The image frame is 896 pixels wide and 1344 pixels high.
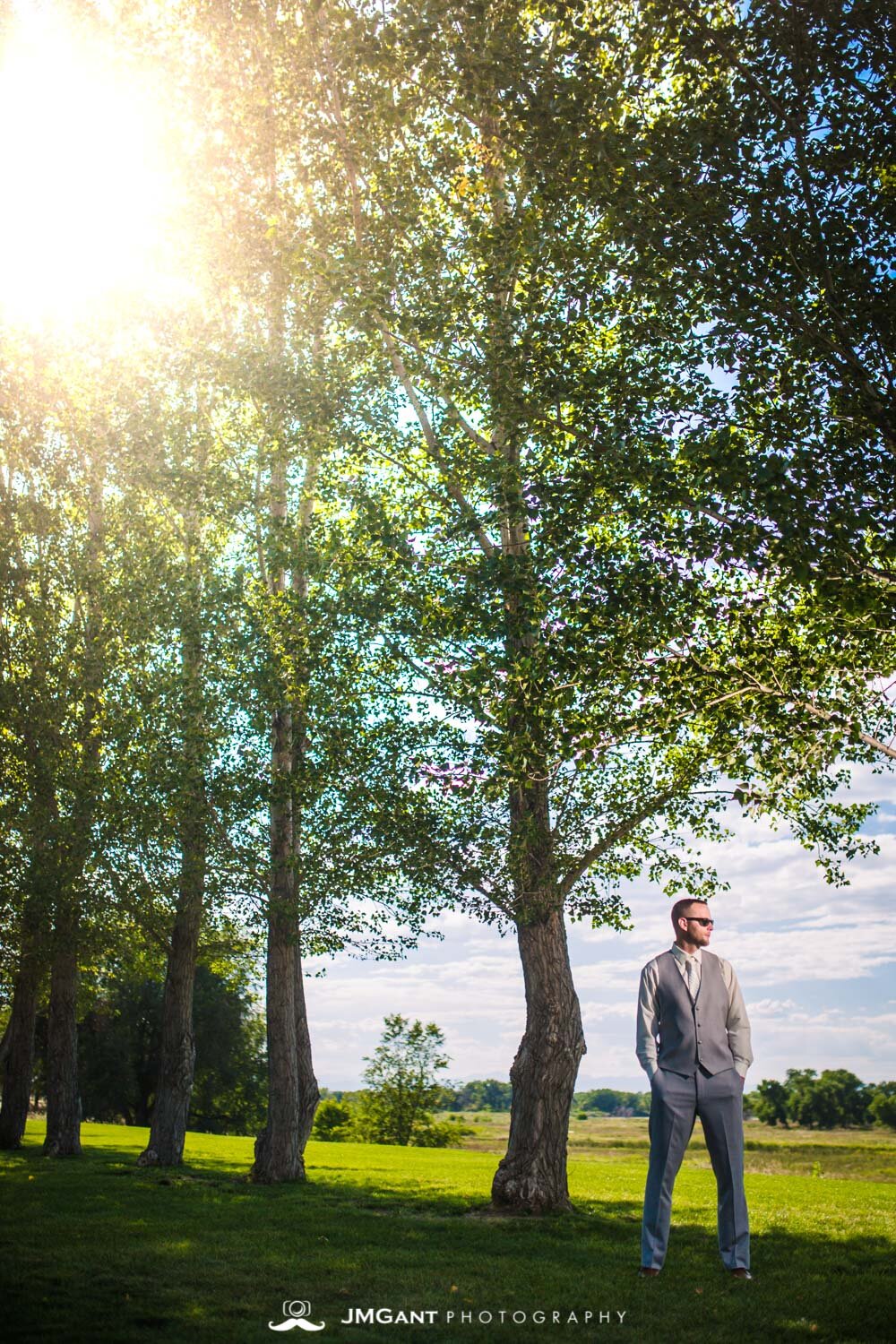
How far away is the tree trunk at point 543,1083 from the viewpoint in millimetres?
16125

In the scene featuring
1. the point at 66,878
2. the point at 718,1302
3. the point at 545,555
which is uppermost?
the point at 545,555

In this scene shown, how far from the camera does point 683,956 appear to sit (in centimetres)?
977

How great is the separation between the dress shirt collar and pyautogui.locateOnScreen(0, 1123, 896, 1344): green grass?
9.41 ft

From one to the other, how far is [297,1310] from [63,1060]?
21958 mm

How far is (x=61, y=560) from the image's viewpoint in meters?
28.0

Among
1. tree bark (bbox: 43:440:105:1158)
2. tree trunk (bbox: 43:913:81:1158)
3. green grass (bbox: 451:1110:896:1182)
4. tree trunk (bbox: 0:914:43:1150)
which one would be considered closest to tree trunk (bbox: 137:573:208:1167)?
tree bark (bbox: 43:440:105:1158)

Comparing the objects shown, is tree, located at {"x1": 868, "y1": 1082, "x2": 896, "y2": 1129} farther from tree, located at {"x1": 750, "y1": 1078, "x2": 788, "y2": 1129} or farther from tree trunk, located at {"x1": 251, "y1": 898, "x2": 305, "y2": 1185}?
tree trunk, located at {"x1": 251, "y1": 898, "x2": 305, "y2": 1185}

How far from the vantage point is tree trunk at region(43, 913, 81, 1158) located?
27266 millimetres

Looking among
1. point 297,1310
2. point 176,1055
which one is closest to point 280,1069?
point 176,1055

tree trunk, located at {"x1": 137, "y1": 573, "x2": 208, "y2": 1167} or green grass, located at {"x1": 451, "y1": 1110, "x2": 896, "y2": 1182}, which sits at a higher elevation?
tree trunk, located at {"x1": 137, "y1": 573, "x2": 208, "y2": 1167}

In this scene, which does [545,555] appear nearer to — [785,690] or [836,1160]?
[785,690]

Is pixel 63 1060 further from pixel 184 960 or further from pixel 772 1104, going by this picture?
pixel 772 1104

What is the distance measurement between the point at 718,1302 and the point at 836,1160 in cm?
2609

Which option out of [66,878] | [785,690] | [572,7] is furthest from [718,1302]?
[66,878]
